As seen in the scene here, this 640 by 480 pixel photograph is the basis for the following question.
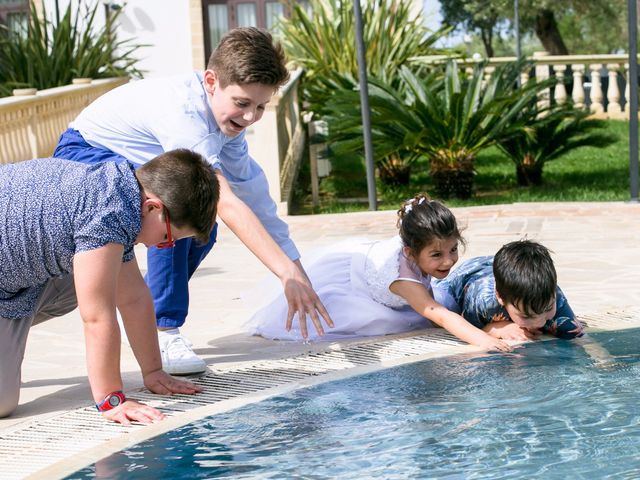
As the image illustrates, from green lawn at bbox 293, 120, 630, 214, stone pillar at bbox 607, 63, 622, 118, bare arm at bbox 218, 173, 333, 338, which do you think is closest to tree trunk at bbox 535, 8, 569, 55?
stone pillar at bbox 607, 63, 622, 118

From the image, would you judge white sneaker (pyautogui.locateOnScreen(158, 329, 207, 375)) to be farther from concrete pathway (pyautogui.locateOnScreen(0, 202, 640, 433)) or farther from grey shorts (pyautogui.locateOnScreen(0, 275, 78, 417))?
grey shorts (pyautogui.locateOnScreen(0, 275, 78, 417))

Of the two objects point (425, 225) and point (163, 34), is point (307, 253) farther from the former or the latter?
point (163, 34)

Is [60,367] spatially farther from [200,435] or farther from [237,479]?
[237,479]

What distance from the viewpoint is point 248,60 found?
4.48 m

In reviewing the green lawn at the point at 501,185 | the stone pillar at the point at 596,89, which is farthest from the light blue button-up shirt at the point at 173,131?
the stone pillar at the point at 596,89

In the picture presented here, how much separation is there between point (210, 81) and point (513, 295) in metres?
1.61

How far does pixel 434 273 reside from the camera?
520 centimetres

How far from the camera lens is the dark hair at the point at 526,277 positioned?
15.8 feet

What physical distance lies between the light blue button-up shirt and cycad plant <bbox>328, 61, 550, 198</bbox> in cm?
621

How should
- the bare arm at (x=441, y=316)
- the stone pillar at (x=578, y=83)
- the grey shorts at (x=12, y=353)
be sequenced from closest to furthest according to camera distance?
1. the grey shorts at (x=12, y=353)
2. the bare arm at (x=441, y=316)
3. the stone pillar at (x=578, y=83)

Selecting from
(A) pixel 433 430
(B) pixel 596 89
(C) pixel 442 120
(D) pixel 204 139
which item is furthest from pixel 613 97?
(A) pixel 433 430

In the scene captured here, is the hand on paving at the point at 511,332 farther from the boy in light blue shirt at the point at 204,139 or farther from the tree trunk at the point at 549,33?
the tree trunk at the point at 549,33

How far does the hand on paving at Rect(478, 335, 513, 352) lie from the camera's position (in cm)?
496

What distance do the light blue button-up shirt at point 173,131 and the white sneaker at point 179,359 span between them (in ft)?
2.15
